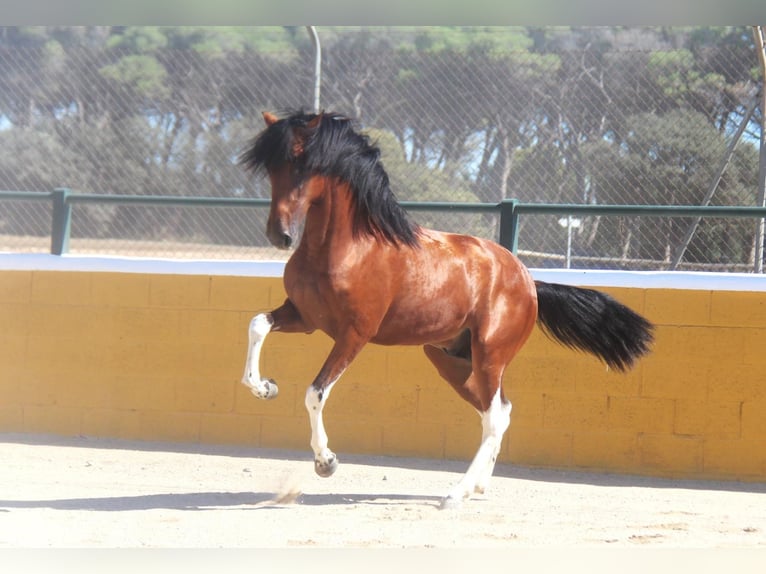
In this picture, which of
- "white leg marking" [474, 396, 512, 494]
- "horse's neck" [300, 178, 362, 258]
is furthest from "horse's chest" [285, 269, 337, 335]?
"white leg marking" [474, 396, 512, 494]

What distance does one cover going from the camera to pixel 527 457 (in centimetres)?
684

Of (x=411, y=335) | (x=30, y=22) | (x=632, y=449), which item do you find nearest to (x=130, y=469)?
(x=411, y=335)

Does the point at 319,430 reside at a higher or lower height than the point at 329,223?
lower

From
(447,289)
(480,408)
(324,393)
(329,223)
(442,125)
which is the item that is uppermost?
(442,125)

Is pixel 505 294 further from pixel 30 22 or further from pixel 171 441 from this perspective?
pixel 30 22

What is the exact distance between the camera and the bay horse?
5113mm

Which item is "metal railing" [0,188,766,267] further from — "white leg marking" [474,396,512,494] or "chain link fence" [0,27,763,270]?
"white leg marking" [474,396,512,494]

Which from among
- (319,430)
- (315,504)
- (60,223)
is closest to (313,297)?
(319,430)

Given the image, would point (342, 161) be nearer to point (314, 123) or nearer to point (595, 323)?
point (314, 123)

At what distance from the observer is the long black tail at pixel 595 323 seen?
6176 millimetres

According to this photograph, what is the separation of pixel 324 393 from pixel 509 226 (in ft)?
8.00

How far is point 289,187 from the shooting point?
16.6 feet

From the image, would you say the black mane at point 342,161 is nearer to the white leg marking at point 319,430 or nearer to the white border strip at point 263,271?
the white leg marking at point 319,430

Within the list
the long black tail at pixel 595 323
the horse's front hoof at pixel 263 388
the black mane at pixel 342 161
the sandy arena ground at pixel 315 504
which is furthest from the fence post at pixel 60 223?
the long black tail at pixel 595 323
